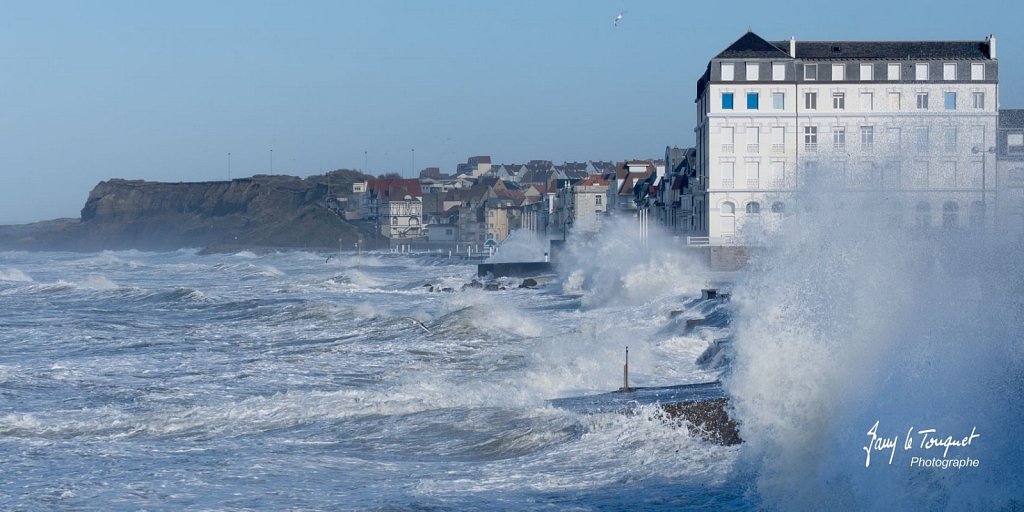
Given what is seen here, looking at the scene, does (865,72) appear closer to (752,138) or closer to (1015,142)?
(752,138)

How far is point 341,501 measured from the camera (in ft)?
39.4

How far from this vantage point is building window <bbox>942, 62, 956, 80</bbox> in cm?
4369

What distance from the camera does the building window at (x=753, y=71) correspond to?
46.4m

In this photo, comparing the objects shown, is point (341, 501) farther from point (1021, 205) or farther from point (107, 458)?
point (1021, 205)

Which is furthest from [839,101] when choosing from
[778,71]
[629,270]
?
[629,270]

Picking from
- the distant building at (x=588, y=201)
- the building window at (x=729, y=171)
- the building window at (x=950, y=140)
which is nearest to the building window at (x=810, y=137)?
the building window at (x=729, y=171)

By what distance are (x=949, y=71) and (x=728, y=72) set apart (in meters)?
8.09

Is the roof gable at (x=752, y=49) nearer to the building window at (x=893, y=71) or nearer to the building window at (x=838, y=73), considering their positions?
the building window at (x=838, y=73)

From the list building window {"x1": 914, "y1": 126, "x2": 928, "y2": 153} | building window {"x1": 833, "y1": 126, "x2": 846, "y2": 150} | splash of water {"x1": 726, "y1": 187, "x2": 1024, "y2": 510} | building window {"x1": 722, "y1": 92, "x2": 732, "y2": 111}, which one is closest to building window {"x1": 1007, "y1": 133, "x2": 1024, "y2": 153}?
building window {"x1": 914, "y1": 126, "x2": 928, "y2": 153}

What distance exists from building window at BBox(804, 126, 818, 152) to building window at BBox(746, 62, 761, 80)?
276 centimetres

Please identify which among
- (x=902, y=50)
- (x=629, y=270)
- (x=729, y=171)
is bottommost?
(x=629, y=270)

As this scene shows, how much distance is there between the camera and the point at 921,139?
4003 centimetres

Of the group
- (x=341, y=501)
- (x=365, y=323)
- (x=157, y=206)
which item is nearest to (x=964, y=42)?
(x=365, y=323)

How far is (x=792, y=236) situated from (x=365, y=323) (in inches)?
788
